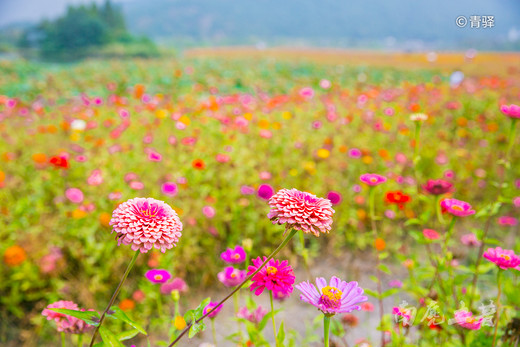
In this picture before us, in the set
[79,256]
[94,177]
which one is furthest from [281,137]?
[79,256]

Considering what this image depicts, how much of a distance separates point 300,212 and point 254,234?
1596 mm

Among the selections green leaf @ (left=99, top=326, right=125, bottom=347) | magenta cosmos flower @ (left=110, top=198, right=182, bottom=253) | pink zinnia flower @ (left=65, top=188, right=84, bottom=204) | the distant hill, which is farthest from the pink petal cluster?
the distant hill

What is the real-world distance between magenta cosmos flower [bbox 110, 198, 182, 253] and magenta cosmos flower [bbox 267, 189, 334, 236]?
176 millimetres

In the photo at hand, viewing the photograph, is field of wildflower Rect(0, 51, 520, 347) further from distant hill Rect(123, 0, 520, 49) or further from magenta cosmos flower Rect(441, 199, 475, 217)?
distant hill Rect(123, 0, 520, 49)

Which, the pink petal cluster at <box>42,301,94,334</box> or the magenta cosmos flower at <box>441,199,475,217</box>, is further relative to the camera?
the magenta cosmos flower at <box>441,199,475,217</box>

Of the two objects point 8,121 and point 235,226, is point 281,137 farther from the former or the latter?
point 8,121

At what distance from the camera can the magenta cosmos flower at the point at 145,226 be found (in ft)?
1.85

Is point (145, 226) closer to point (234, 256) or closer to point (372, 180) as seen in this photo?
point (234, 256)

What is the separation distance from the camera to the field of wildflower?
734 mm

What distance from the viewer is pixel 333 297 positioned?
60cm

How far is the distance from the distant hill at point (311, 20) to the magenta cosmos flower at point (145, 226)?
145 meters

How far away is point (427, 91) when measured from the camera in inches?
214

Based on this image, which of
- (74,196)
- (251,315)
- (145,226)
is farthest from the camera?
(74,196)

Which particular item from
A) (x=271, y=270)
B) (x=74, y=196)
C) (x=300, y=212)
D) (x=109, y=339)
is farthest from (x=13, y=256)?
(x=300, y=212)
